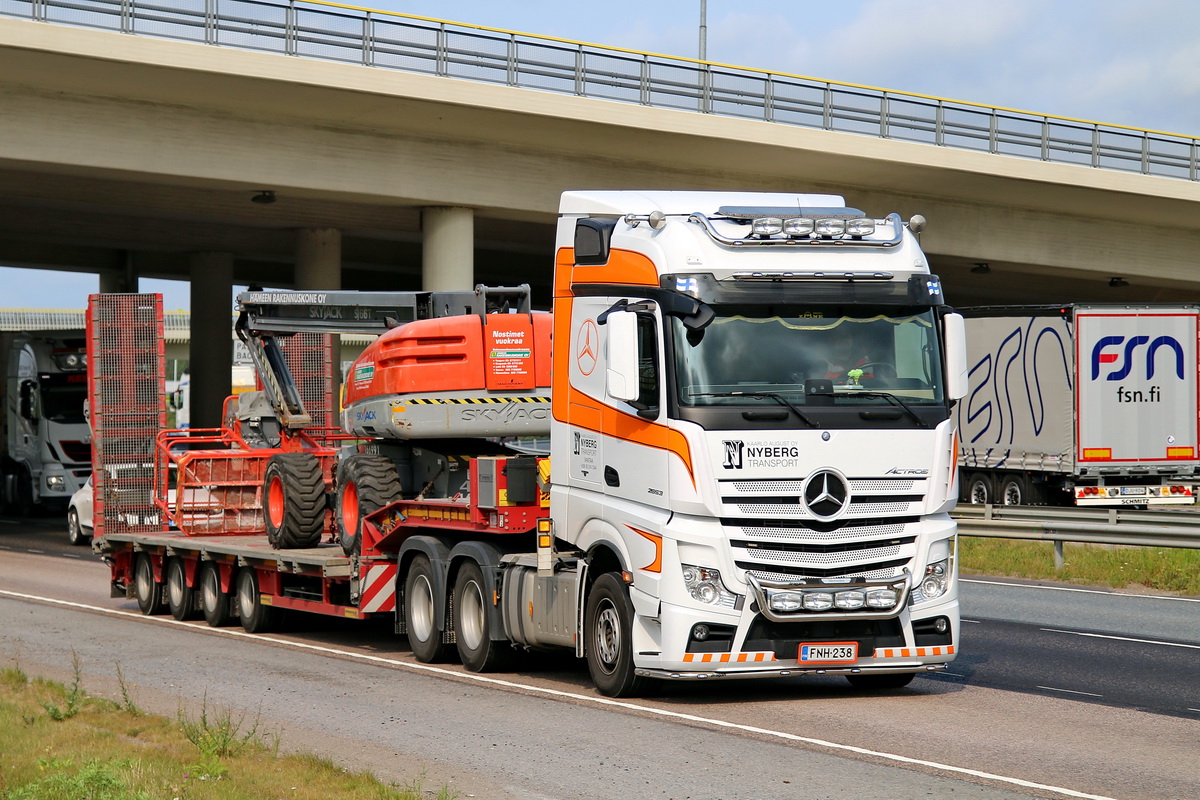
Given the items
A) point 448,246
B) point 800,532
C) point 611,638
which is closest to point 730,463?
point 800,532

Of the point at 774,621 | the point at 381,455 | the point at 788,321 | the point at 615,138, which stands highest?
the point at 615,138

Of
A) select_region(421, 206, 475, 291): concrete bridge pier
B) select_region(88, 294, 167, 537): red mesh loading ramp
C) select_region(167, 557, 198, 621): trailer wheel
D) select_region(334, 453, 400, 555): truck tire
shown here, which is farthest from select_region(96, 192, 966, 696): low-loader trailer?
select_region(421, 206, 475, 291): concrete bridge pier

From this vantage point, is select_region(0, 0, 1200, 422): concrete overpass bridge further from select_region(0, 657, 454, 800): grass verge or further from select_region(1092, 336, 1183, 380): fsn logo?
select_region(0, 657, 454, 800): grass verge

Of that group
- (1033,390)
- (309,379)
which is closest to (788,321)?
(309,379)

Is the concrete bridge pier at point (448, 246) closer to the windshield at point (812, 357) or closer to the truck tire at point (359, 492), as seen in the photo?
the truck tire at point (359, 492)

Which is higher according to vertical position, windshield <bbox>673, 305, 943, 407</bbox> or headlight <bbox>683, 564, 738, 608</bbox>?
windshield <bbox>673, 305, 943, 407</bbox>

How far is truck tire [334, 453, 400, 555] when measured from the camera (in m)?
15.4

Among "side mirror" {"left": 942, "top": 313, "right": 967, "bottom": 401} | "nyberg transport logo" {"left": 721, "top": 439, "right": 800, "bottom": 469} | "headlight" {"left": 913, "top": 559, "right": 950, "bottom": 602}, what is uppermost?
"side mirror" {"left": 942, "top": 313, "right": 967, "bottom": 401}

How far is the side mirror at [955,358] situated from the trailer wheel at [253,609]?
9.03 metres

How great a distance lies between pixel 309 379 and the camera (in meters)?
22.2

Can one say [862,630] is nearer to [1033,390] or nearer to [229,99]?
[229,99]

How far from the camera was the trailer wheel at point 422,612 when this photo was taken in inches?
559

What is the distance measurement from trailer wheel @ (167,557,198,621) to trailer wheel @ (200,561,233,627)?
0.22m

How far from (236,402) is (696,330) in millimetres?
12182
